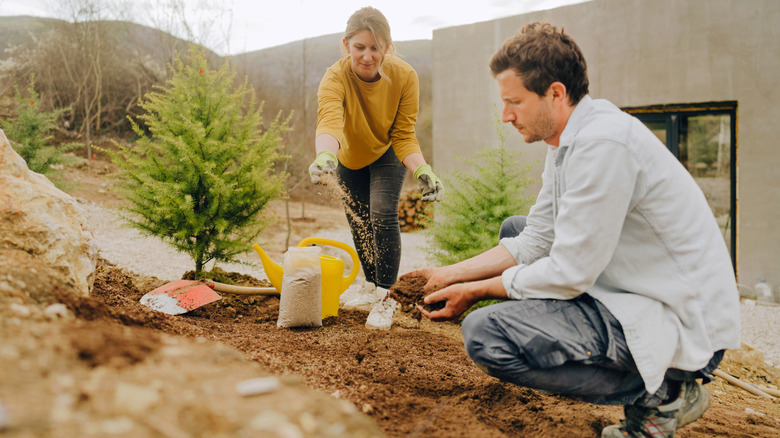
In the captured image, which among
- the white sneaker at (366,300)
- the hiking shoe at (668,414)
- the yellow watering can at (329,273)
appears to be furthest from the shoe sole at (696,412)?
the white sneaker at (366,300)

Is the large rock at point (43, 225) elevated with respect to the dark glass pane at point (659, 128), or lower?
lower

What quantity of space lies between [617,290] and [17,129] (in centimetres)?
736

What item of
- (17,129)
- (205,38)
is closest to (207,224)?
(17,129)

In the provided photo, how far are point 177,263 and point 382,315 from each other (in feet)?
12.0

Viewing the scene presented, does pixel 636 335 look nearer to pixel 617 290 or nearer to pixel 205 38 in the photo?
pixel 617 290

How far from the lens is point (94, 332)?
109cm

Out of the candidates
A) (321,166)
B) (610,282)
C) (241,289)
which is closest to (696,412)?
(610,282)

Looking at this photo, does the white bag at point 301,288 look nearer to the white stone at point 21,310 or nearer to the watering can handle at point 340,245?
the watering can handle at point 340,245

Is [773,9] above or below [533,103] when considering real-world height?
above

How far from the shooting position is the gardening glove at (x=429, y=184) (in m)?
3.03

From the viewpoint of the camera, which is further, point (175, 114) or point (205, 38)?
point (205, 38)

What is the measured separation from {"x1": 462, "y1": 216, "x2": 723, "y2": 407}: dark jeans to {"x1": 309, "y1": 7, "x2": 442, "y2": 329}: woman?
1503mm

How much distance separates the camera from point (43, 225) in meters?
2.24

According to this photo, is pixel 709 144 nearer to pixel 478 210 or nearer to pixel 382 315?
pixel 478 210
